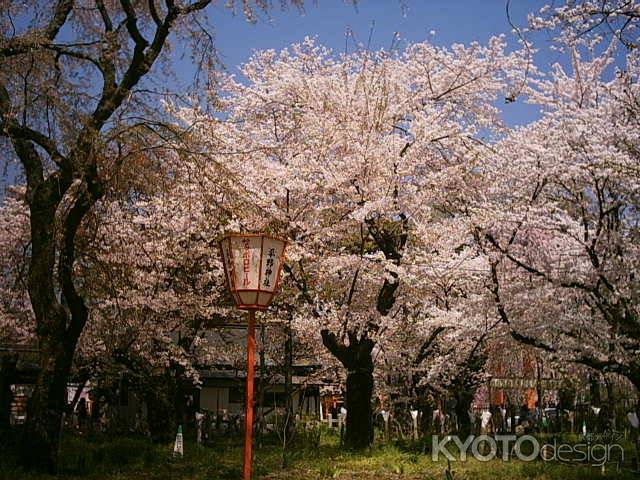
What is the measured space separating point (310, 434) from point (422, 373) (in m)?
3.04

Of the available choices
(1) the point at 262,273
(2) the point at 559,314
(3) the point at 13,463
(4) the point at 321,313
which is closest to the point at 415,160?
(4) the point at 321,313

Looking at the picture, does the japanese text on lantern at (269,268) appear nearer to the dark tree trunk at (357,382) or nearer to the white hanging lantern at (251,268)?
the white hanging lantern at (251,268)

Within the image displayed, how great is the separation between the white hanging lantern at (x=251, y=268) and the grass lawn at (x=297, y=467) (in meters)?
3.40

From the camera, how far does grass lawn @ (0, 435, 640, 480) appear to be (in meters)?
9.27

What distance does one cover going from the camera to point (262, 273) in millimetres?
6391

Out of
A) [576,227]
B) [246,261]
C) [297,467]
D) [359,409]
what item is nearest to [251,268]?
[246,261]

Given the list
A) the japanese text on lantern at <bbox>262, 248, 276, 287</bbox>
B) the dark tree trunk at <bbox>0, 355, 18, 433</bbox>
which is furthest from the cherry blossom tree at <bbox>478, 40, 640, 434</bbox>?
the dark tree trunk at <bbox>0, 355, 18, 433</bbox>

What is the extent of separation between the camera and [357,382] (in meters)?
13.2

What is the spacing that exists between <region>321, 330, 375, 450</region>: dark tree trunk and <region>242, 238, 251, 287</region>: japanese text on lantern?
6.62 metres

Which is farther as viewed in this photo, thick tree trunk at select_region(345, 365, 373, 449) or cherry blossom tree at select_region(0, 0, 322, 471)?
thick tree trunk at select_region(345, 365, 373, 449)

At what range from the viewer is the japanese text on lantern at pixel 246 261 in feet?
21.0

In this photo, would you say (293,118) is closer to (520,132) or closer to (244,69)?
(244,69)

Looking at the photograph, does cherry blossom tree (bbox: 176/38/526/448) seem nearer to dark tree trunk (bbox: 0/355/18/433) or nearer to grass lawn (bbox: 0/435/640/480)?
grass lawn (bbox: 0/435/640/480)

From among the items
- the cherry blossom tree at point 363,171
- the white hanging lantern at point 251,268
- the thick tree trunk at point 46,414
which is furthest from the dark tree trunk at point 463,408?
the white hanging lantern at point 251,268
